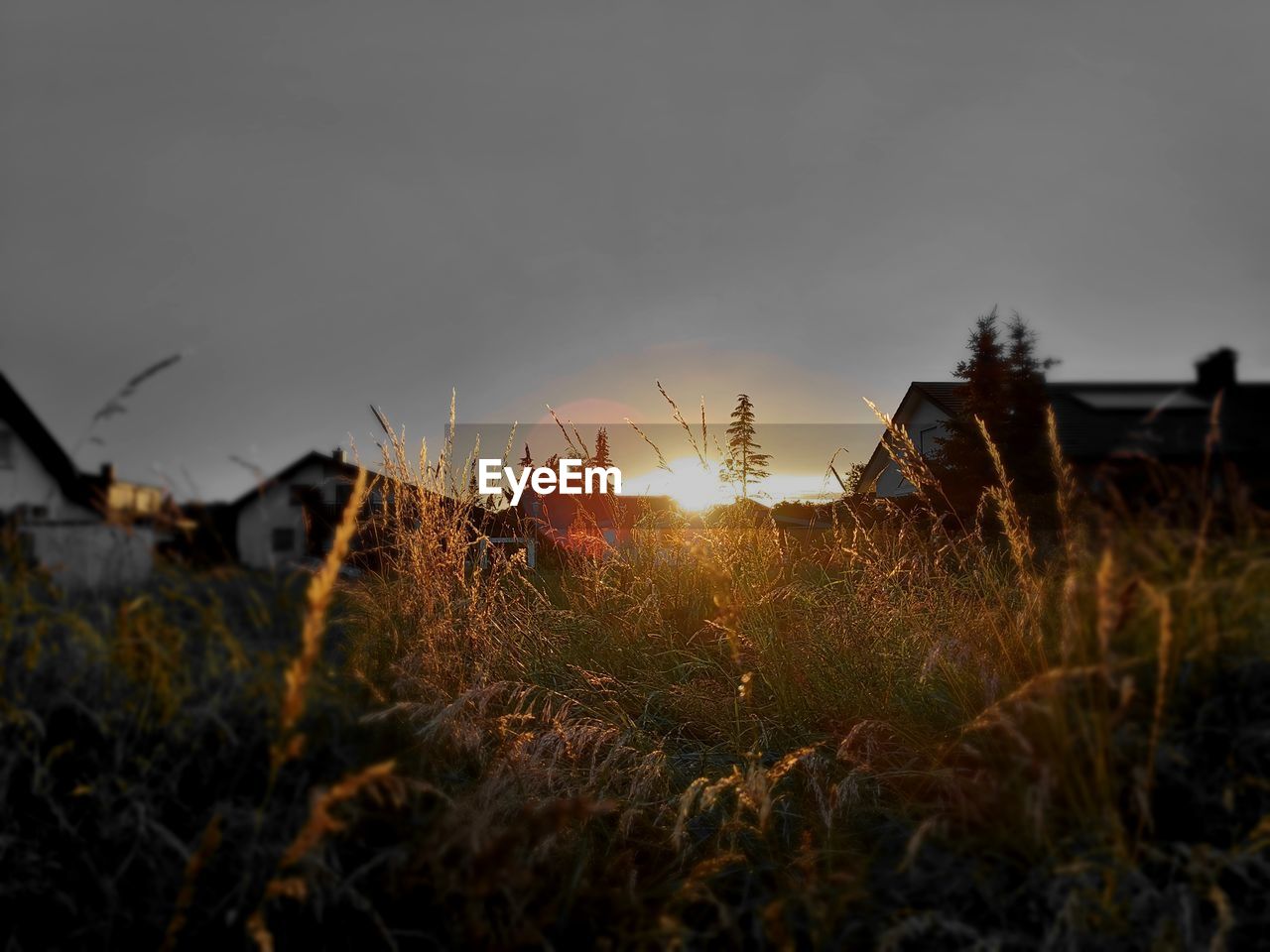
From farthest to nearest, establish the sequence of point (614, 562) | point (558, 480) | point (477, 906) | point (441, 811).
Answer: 1. point (558, 480)
2. point (614, 562)
3. point (441, 811)
4. point (477, 906)

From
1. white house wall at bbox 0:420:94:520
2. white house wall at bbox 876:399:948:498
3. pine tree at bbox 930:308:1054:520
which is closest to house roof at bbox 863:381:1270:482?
white house wall at bbox 0:420:94:520

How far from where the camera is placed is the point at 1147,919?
1.51m

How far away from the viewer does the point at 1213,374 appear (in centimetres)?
316

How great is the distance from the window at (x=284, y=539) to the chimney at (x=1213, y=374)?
229cm

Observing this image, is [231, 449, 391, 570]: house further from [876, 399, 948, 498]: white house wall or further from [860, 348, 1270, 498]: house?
[876, 399, 948, 498]: white house wall

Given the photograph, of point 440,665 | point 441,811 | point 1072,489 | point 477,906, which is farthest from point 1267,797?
point 440,665

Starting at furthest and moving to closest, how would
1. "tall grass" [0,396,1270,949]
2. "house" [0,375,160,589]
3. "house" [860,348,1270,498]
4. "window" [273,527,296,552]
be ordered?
"house" [860,348,1270,498] < "window" [273,527,296,552] < "house" [0,375,160,589] < "tall grass" [0,396,1270,949]

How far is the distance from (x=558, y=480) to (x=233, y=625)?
3.98 meters

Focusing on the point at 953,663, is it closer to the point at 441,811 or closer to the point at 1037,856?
the point at 1037,856

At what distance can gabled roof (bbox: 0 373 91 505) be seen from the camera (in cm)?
186

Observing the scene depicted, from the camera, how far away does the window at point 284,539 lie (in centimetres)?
188

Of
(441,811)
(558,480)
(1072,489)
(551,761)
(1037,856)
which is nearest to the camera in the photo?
(1037,856)

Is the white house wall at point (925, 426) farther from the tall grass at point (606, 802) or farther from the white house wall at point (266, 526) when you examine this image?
the white house wall at point (266, 526)

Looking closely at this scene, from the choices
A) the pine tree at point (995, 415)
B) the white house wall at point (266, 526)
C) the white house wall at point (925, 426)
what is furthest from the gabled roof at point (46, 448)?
the white house wall at point (925, 426)
